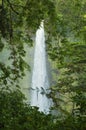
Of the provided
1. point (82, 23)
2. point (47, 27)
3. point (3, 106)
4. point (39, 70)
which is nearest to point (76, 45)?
point (82, 23)

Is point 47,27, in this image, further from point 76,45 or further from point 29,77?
point 29,77

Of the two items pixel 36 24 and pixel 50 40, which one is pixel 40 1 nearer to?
pixel 36 24

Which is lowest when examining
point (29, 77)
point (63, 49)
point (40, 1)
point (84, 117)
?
point (84, 117)

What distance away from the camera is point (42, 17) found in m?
6.45

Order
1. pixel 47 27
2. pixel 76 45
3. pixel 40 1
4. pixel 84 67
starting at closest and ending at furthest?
1. pixel 40 1
2. pixel 47 27
3. pixel 76 45
4. pixel 84 67

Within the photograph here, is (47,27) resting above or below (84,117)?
above

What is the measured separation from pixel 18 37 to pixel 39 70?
21433 mm

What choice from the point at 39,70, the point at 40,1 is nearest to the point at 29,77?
the point at 39,70

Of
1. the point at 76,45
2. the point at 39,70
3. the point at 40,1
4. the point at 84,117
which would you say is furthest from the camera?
the point at 39,70

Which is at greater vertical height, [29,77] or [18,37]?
[29,77]

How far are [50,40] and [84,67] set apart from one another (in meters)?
2.84

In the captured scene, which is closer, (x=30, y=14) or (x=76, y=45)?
(x=30, y=14)

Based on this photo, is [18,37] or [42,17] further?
[18,37]

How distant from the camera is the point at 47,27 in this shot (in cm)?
697
